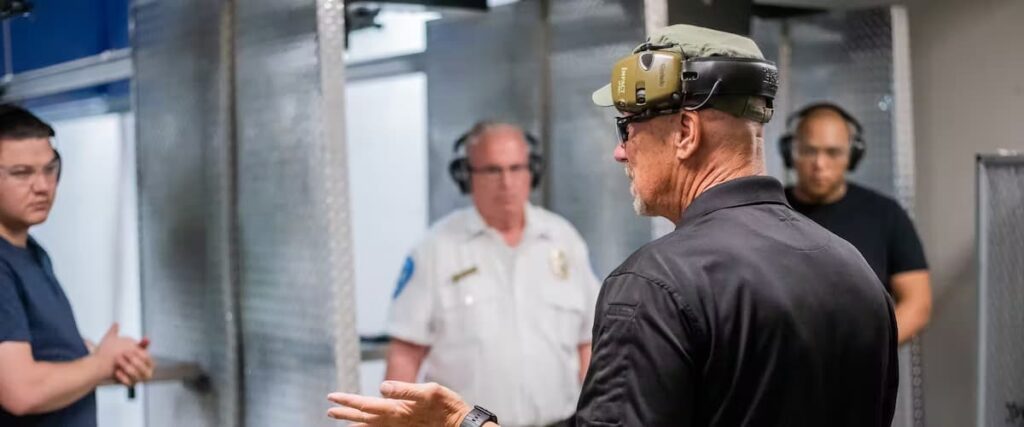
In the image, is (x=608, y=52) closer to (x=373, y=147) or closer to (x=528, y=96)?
→ (x=528, y=96)

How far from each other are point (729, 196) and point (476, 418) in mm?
494

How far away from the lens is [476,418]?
1.71 metres

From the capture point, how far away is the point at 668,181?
175cm

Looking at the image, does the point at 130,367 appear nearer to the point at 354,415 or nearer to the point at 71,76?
the point at 71,76

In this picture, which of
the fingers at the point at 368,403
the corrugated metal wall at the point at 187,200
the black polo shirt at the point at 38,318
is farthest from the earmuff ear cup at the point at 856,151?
the fingers at the point at 368,403

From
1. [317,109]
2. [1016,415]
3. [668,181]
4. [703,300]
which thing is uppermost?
Result: [317,109]

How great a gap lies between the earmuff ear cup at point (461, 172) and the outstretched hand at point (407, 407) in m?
2.23

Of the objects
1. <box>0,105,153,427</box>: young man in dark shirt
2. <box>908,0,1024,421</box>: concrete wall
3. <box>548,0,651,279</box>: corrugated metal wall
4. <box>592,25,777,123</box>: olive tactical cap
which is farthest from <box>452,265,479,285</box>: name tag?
<box>592,25,777,123</box>: olive tactical cap

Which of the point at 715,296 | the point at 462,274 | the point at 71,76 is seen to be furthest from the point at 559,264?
the point at 715,296

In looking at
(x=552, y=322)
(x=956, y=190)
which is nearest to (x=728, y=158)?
(x=552, y=322)

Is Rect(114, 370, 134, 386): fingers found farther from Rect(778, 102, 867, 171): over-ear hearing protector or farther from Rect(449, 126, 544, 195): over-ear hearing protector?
Rect(778, 102, 867, 171): over-ear hearing protector

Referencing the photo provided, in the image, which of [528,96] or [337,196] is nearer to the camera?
[337,196]

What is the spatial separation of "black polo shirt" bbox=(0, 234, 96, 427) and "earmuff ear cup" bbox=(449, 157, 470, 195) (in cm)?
144

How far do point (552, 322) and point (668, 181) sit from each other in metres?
1.96
